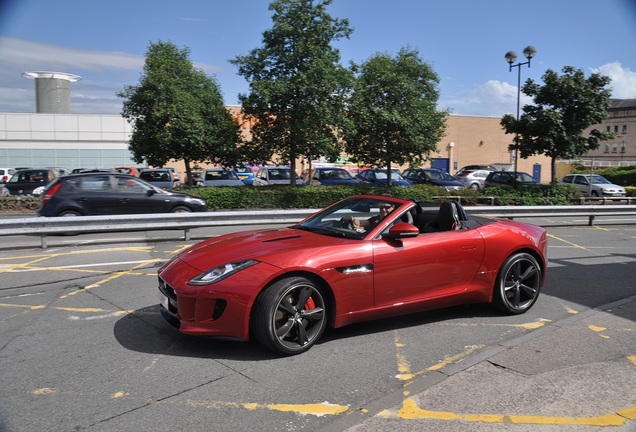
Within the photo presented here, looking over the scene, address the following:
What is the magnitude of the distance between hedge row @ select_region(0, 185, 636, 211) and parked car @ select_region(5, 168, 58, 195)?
9.47 feet

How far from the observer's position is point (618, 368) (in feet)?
14.1

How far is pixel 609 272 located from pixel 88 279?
844 centimetres

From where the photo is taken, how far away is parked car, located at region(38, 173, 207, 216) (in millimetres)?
12188

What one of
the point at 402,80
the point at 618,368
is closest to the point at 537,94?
the point at 402,80

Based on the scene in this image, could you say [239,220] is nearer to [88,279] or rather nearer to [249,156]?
[88,279]

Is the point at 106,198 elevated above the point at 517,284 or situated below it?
above

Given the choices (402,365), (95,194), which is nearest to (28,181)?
(95,194)

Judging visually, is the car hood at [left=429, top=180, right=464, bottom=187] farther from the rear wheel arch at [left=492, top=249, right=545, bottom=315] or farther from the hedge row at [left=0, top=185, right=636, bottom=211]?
the rear wheel arch at [left=492, top=249, right=545, bottom=315]

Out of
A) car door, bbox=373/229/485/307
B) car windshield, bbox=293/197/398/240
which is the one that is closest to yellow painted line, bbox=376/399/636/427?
car door, bbox=373/229/485/307

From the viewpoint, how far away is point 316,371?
Answer: 420 centimetres

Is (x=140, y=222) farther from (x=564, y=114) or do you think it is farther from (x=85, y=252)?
(x=564, y=114)

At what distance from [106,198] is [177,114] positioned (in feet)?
26.9

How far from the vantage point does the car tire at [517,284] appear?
5.83 m

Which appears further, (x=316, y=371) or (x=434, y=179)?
(x=434, y=179)
